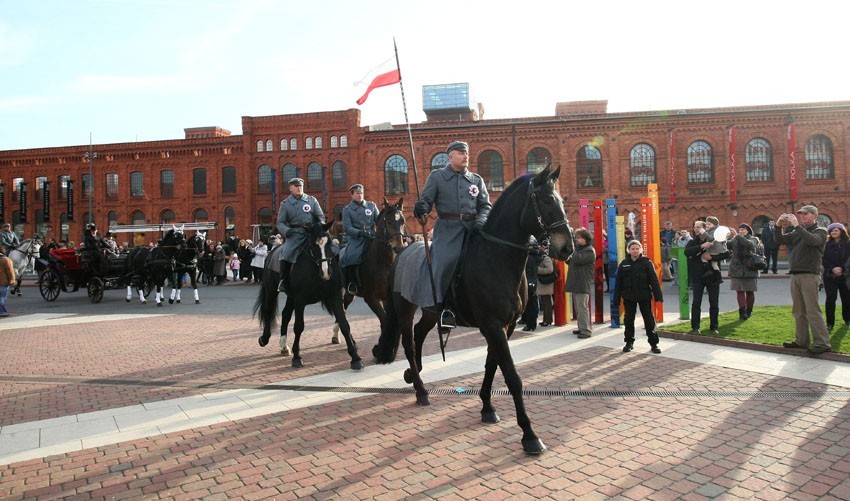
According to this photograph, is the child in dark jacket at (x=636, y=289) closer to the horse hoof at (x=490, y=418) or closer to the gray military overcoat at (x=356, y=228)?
the horse hoof at (x=490, y=418)

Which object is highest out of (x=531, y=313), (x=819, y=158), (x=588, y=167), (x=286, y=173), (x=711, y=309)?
(x=286, y=173)

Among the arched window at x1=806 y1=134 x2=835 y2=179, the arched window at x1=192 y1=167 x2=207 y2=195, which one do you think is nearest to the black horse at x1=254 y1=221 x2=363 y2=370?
the arched window at x1=806 y1=134 x2=835 y2=179

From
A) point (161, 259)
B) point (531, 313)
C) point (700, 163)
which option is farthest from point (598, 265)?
point (700, 163)

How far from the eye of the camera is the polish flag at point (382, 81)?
1051cm

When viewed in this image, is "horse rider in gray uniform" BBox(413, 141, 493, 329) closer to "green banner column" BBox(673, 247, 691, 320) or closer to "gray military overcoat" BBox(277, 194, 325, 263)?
"gray military overcoat" BBox(277, 194, 325, 263)

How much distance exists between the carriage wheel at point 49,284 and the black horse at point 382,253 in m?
15.8

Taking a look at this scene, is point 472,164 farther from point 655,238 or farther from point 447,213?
point 447,213

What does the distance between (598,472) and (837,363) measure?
548cm

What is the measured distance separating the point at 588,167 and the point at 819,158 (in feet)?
53.4

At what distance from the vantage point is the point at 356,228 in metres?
9.16

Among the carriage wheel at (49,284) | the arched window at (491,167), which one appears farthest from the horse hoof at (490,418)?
the arched window at (491,167)

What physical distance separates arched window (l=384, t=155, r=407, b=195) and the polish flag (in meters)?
33.2

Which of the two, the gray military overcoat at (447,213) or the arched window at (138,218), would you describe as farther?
the arched window at (138,218)

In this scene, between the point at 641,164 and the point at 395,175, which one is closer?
the point at 641,164
